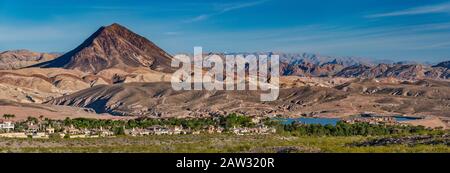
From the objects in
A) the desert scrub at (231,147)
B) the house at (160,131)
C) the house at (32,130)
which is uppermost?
the desert scrub at (231,147)

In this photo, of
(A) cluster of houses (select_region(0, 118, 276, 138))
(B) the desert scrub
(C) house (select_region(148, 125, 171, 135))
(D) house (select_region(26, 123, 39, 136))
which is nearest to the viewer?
(B) the desert scrub

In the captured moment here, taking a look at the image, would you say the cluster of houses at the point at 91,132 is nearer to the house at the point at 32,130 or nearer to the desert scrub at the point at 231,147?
the house at the point at 32,130

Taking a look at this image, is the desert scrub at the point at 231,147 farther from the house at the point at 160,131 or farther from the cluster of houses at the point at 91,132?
the house at the point at 160,131

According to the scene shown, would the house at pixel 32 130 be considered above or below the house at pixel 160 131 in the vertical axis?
above

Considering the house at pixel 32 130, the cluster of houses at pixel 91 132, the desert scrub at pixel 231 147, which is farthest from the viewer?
the house at pixel 32 130

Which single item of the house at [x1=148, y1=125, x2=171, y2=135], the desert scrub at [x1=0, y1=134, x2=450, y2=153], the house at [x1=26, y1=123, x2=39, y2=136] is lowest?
the house at [x1=148, y1=125, x2=171, y2=135]

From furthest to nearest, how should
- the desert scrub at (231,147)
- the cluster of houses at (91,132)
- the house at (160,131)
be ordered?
the house at (160,131) → the cluster of houses at (91,132) → the desert scrub at (231,147)

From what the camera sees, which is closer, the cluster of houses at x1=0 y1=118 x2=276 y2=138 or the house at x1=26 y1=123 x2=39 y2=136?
the cluster of houses at x1=0 y1=118 x2=276 y2=138

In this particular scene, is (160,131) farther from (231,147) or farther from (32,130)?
(231,147)

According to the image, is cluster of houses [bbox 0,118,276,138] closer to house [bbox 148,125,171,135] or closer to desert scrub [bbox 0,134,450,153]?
house [bbox 148,125,171,135]

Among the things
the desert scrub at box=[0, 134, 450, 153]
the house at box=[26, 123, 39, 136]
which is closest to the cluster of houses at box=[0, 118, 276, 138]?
the house at box=[26, 123, 39, 136]

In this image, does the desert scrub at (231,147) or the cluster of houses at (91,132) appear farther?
the cluster of houses at (91,132)

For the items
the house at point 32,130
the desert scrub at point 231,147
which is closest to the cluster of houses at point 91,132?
the house at point 32,130

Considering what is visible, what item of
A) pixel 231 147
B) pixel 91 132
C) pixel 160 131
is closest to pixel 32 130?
pixel 91 132
